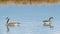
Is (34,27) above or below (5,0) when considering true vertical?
below

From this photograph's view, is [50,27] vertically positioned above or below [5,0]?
below

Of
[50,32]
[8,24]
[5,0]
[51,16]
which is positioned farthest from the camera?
[5,0]

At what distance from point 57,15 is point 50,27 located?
1.33 ft

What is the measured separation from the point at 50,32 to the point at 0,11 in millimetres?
1073

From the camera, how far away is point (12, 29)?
309cm

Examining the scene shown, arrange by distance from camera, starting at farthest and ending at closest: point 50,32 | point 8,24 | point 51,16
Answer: point 51,16 → point 8,24 → point 50,32

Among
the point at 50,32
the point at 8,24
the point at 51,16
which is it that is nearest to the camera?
the point at 50,32

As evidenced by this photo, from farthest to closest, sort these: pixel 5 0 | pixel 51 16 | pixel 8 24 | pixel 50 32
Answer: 1. pixel 5 0
2. pixel 51 16
3. pixel 8 24
4. pixel 50 32

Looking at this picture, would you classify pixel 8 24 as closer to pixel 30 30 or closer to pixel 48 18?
pixel 30 30

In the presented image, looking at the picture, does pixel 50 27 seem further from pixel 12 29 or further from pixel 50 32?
pixel 12 29

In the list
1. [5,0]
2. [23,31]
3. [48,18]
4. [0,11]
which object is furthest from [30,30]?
[5,0]

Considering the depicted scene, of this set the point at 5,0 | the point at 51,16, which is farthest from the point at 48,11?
the point at 5,0

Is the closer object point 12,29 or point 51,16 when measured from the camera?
point 12,29

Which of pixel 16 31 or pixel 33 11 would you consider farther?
pixel 33 11
